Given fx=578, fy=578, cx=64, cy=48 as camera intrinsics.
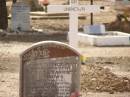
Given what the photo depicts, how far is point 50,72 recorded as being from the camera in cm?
729

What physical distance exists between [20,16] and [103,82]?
10.4 metres

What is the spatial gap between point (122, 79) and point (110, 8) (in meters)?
20.2

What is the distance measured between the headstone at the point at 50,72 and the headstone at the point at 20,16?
13.3m

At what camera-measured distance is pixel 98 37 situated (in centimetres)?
1677

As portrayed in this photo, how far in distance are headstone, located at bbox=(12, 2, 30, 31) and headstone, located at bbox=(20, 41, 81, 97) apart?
13258 mm

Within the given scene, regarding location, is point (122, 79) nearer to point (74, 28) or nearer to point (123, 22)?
point (74, 28)

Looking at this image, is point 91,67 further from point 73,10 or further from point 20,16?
point 20,16

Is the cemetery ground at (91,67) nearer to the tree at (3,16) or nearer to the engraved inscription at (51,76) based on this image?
the tree at (3,16)

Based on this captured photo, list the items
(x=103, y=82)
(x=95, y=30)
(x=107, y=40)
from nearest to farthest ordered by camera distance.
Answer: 1. (x=103, y=82)
2. (x=107, y=40)
3. (x=95, y=30)

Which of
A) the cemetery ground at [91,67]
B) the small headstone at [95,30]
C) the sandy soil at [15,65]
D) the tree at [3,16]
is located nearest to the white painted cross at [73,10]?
the cemetery ground at [91,67]

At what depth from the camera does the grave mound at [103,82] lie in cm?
1002

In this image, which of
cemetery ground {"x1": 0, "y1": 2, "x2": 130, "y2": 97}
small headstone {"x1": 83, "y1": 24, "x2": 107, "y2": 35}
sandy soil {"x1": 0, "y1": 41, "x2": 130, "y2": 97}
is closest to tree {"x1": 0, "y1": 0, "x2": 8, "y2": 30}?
cemetery ground {"x1": 0, "y1": 2, "x2": 130, "y2": 97}

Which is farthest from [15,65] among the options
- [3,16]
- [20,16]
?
[3,16]

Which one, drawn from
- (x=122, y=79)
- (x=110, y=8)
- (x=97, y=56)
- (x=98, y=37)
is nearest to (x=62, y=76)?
(x=122, y=79)
